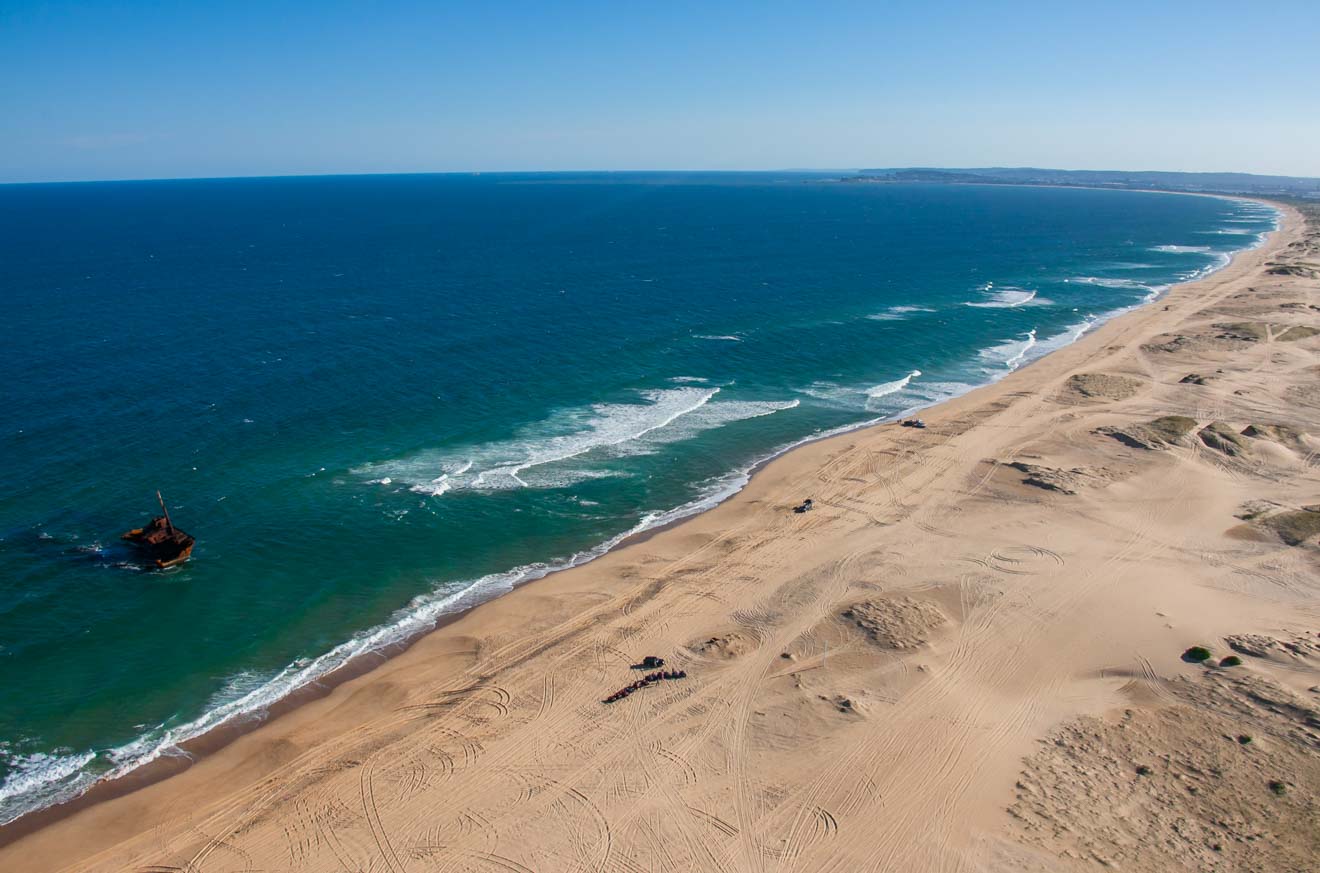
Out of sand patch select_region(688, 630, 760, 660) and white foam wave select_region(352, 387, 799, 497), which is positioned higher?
white foam wave select_region(352, 387, 799, 497)

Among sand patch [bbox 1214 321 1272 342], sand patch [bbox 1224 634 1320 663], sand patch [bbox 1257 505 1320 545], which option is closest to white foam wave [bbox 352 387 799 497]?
sand patch [bbox 1257 505 1320 545]

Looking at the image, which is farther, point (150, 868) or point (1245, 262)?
point (1245, 262)

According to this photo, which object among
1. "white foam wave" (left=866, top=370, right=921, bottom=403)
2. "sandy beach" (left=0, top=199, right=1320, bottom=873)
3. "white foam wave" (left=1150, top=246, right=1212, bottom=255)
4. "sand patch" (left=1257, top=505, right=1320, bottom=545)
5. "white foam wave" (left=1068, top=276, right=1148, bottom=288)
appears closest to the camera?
"sandy beach" (left=0, top=199, right=1320, bottom=873)

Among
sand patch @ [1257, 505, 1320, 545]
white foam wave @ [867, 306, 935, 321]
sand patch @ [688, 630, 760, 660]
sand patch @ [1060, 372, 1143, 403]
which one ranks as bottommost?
sand patch @ [688, 630, 760, 660]

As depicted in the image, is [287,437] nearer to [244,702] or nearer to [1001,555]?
[244,702]

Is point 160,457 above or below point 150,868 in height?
above

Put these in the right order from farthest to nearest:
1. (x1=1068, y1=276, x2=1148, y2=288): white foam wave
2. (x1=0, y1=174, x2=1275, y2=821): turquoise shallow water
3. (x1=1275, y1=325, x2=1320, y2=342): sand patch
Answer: (x1=1068, y1=276, x2=1148, y2=288): white foam wave
(x1=1275, y1=325, x2=1320, y2=342): sand patch
(x1=0, y1=174, x2=1275, y2=821): turquoise shallow water

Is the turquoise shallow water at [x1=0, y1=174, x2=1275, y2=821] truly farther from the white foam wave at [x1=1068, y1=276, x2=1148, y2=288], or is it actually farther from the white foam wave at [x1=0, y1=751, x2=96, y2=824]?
the white foam wave at [x1=1068, y1=276, x2=1148, y2=288]

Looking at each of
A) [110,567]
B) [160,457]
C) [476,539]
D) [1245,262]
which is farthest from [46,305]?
[1245,262]
